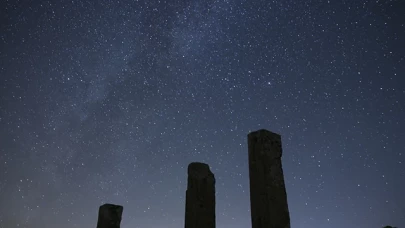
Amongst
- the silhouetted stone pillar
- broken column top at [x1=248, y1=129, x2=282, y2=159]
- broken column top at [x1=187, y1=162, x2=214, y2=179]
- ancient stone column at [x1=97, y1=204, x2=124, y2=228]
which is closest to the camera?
broken column top at [x1=248, y1=129, x2=282, y2=159]

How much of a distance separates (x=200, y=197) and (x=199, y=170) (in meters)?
0.50

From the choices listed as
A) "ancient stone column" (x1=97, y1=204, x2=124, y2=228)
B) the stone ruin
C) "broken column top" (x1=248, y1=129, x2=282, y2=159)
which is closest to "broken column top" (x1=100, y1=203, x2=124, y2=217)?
"ancient stone column" (x1=97, y1=204, x2=124, y2=228)

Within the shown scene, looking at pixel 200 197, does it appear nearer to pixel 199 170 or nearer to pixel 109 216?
pixel 199 170

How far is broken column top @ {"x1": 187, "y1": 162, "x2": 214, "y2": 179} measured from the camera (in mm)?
6446

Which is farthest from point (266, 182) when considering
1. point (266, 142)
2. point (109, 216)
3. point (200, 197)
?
point (109, 216)

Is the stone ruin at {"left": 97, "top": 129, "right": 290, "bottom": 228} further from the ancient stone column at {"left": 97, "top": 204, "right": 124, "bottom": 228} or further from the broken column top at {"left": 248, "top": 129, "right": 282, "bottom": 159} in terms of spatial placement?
the ancient stone column at {"left": 97, "top": 204, "right": 124, "bottom": 228}

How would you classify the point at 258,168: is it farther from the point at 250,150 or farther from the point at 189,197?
the point at 189,197

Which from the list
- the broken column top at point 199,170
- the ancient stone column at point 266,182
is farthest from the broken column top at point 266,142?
the broken column top at point 199,170

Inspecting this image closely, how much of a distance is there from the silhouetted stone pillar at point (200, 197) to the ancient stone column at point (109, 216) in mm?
2029

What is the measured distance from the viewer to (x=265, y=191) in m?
4.79

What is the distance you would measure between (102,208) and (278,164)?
4263 mm

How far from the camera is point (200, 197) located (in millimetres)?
6305

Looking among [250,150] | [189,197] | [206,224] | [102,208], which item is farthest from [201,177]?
[102,208]

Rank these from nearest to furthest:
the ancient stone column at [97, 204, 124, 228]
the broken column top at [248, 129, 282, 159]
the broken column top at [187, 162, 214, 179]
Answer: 1. the broken column top at [248, 129, 282, 159]
2. the broken column top at [187, 162, 214, 179]
3. the ancient stone column at [97, 204, 124, 228]
